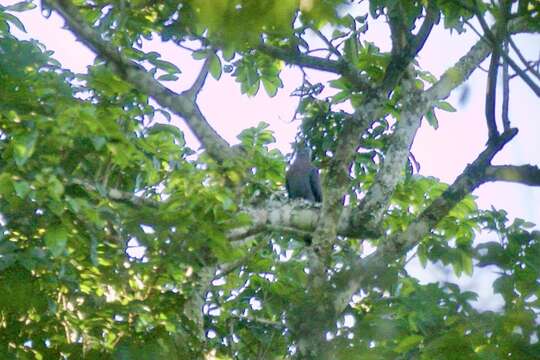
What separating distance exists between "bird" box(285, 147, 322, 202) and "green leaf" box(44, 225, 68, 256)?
4054 mm

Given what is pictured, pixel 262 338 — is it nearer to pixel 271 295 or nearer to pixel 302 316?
pixel 271 295

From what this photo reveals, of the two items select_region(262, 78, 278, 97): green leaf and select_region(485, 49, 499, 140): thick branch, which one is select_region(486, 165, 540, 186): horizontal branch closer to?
select_region(485, 49, 499, 140): thick branch

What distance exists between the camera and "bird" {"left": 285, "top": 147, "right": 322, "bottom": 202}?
8.88m

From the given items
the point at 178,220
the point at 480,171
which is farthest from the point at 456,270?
the point at 480,171

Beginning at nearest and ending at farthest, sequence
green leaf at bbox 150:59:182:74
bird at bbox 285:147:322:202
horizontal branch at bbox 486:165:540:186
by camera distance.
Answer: horizontal branch at bbox 486:165:540:186, green leaf at bbox 150:59:182:74, bird at bbox 285:147:322:202

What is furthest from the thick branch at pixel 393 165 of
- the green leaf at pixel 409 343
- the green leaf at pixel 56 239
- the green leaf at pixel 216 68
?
the green leaf at pixel 409 343

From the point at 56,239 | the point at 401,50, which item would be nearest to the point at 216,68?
the point at 401,50

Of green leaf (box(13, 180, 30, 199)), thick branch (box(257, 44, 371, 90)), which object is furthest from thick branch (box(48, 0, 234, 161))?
green leaf (box(13, 180, 30, 199))

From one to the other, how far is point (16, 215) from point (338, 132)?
236cm

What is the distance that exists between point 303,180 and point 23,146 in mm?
4760

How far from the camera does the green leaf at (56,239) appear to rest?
15.2 feet

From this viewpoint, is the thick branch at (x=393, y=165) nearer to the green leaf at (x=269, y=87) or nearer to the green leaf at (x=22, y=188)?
the green leaf at (x=269, y=87)

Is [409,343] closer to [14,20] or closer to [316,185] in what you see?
[14,20]

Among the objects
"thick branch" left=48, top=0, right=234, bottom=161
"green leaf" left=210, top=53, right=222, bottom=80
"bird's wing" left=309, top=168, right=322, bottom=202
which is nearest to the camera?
"thick branch" left=48, top=0, right=234, bottom=161
